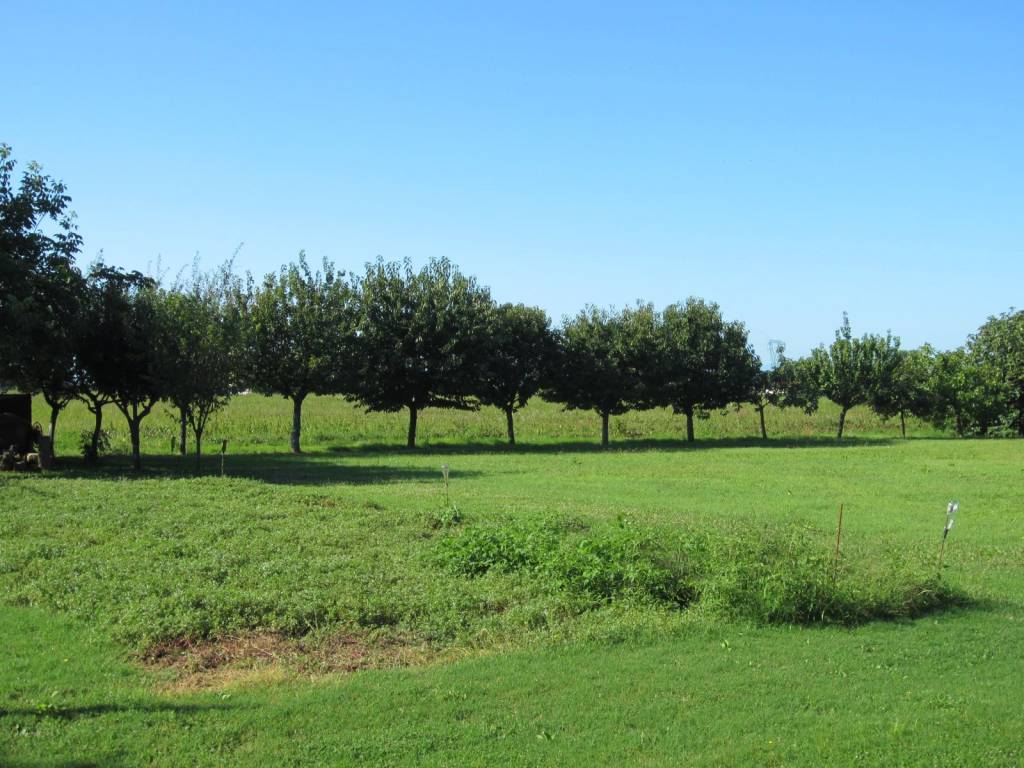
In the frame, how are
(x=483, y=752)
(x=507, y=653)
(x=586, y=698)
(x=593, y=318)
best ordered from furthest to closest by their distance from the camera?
(x=593, y=318)
(x=507, y=653)
(x=586, y=698)
(x=483, y=752)

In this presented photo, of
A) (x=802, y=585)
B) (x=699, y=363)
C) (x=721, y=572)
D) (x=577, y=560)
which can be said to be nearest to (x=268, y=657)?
(x=577, y=560)

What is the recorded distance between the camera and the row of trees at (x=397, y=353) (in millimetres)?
27594

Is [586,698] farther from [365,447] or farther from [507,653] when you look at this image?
[365,447]

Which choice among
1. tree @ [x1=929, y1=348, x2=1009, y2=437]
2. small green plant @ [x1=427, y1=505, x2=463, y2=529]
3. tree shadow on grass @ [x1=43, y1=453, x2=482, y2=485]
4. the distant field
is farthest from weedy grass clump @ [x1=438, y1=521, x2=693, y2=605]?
tree @ [x1=929, y1=348, x2=1009, y2=437]

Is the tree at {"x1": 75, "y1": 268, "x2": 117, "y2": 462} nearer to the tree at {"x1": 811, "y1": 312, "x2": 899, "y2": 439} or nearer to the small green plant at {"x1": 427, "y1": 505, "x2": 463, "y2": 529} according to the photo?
the small green plant at {"x1": 427, "y1": 505, "x2": 463, "y2": 529}

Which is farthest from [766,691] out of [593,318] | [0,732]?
[593,318]

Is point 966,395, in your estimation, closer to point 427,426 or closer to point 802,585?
point 427,426

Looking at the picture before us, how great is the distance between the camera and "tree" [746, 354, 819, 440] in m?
53.3

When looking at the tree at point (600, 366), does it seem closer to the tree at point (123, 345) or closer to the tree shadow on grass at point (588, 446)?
the tree shadow on grass at point (588, 446)

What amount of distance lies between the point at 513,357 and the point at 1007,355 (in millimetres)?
32634

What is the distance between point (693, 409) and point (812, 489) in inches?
1052

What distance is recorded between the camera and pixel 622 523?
12.9 meters

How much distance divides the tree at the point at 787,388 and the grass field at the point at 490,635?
34440 millimetres

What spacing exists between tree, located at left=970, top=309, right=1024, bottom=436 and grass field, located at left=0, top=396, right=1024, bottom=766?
4059 cm
